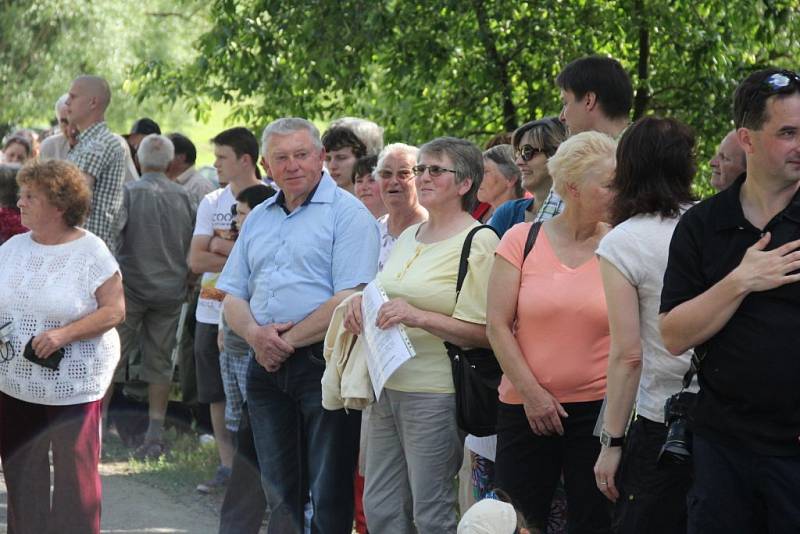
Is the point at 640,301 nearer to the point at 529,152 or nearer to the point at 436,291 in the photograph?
the point at 436,291

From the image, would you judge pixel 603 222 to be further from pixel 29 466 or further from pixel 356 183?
pixel 29 466

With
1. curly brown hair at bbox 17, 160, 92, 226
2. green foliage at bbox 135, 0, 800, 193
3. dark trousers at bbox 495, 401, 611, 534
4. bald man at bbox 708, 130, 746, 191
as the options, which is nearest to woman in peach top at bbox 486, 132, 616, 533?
dark trousers at bbox 495, 401, 611, 534

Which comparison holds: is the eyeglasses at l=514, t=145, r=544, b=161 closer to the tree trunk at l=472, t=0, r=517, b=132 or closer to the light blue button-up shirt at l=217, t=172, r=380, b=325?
the light blue button-up shirt at l=217, t=172, r=380, b=325

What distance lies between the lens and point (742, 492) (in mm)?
3656

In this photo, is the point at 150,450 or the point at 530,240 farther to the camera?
the point at 150,450

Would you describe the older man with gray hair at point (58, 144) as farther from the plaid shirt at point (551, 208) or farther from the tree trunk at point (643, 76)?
the plaid shirt at point (551, 208)

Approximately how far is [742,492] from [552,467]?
1329 mm

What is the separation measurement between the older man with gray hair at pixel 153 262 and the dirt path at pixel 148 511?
135 cm

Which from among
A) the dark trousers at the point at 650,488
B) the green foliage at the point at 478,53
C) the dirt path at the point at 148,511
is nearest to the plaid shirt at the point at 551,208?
the dark trousers at the point at 650,488

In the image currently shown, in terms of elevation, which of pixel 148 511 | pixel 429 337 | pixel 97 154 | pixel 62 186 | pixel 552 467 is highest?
pixel 62 186

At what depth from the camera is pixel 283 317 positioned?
5.97 metres

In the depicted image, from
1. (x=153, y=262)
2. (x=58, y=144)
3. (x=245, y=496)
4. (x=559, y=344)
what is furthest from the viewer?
(x=58, y=144)

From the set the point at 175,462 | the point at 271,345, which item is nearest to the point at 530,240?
the point at 271,345

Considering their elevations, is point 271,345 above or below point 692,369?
below
